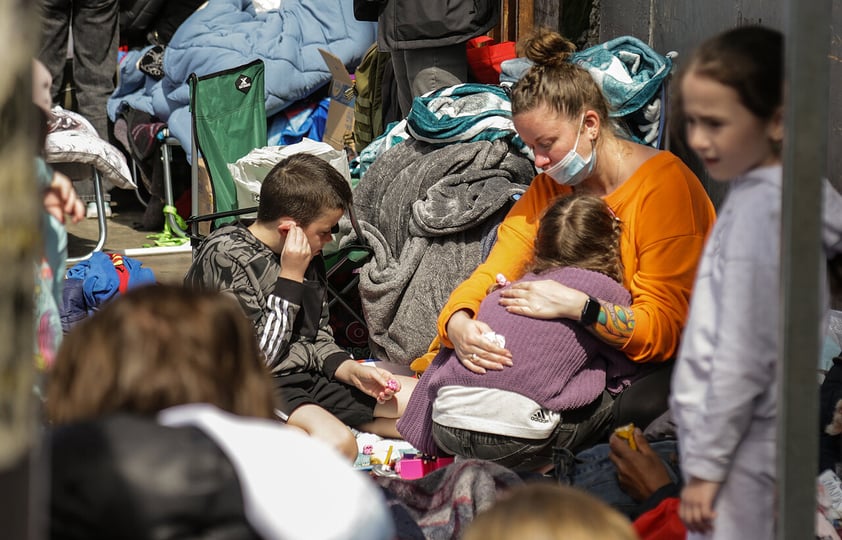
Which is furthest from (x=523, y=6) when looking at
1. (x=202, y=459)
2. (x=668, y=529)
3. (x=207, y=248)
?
(x=202, y=459)

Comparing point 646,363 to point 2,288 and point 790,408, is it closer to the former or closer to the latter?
point 790,408

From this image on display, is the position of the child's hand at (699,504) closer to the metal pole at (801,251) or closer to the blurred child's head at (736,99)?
the metal pole at (801,251)

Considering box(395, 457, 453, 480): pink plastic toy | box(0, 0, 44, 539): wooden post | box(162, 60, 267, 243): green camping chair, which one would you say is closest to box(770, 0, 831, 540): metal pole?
box(0, 0, 44, 539): wooden post

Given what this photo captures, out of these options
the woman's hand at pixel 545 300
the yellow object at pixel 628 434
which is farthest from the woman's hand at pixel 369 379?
the yellow object at pixel 628 434

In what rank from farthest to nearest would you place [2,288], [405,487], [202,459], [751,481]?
[405,487], [751,481], [202,459], [2,288]

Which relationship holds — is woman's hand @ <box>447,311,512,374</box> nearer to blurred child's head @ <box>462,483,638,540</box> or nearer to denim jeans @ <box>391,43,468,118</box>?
blurred child's head @ <box>462,483,638,540</box>

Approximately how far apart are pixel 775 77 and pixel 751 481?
62cm

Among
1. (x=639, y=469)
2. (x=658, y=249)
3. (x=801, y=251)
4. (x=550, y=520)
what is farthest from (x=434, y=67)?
(x=550, y=520)

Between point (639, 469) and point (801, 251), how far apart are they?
128 centimetres

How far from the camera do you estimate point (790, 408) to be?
147cm

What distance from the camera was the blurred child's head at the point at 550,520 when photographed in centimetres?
134

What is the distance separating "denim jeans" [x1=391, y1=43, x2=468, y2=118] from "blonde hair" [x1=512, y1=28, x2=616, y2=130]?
179 cm

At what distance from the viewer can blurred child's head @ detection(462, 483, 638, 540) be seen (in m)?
1.34

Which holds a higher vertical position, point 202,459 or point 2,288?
point 2,288
